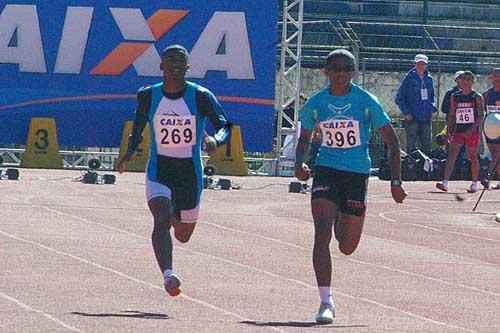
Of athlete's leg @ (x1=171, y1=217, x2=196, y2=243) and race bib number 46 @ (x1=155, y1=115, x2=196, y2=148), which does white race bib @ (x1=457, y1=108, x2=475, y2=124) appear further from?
race bib number 46 @ (x1=155, y1=115, x2=196, y2=148)

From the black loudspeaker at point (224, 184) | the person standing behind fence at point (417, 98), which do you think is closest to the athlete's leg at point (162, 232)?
the black loudspeaker at point (224, 184)

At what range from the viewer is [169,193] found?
1134cm

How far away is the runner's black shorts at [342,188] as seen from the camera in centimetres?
1080

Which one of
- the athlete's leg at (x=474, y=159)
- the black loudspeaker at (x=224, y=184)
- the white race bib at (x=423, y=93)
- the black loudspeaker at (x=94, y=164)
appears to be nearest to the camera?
the athlete's leg at (x=474, y=159)

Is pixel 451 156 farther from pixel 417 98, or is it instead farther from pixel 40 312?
pixel 40 312

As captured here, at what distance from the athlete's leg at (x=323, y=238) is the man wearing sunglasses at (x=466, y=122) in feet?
43.3

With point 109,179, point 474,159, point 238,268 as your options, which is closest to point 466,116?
point 474,159

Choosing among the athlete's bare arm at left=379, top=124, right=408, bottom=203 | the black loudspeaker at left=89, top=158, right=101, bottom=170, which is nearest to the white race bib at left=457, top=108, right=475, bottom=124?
the black loudspeaker at left=89, top=158, right=101, bottom=170

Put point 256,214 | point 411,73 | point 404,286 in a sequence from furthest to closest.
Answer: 1. point 411,73
2. point 256,214
3. point 404,286

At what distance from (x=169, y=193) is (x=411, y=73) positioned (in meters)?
15.3

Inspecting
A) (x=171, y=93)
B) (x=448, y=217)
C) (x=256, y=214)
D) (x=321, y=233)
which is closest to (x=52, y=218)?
(x=256, y=214)

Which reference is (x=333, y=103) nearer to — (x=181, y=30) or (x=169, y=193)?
(x=169, y=193)

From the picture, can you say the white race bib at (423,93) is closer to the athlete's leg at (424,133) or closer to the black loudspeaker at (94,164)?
the athlete's leg at (424,133)

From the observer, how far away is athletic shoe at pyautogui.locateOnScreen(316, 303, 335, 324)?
991 centimetres
